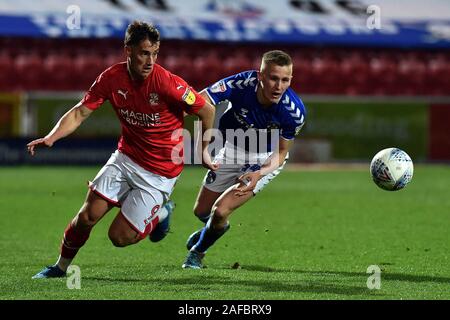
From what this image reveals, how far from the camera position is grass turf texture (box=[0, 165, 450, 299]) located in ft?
23.2

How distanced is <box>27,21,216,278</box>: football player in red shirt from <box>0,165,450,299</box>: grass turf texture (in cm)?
46

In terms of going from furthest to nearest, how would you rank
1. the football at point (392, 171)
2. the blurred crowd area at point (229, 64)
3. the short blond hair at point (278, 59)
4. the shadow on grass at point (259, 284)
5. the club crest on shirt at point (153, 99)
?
the blurred crowd area at point (229, 64)
the football at point (392, 171)
the short blond hair at point (278, 59)
the club crest on shirt at point (153, 99)
the shadow on grass at point (259, 284)

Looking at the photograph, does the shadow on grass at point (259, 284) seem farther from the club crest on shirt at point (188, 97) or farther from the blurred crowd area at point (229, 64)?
the blurred crowd area at point (229, 64)

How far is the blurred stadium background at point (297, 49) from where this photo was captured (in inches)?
1098

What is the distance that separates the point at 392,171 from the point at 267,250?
175 cm

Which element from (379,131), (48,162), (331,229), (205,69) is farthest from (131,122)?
(205,69)

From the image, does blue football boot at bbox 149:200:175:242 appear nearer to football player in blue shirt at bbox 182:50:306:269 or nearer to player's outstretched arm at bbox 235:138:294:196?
football player in blue shirt at bbox 182:50:306:269

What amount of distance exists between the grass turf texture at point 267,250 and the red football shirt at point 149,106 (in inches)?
40.3

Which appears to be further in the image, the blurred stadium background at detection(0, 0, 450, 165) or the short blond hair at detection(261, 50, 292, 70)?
the blurred stadium background at detection(0, 0, 450, 165)

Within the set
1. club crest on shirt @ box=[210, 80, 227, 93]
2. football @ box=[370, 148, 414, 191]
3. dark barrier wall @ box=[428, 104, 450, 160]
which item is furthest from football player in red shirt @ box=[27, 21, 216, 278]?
dark barrier wall @ box=[428, 104, 450, 160]

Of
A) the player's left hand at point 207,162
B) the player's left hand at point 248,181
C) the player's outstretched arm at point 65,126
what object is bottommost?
the player's left hand at point 248,181

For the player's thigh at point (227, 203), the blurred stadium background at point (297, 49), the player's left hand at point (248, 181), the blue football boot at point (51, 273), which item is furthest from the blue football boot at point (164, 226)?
the blurred stadium background at point (297, 49)

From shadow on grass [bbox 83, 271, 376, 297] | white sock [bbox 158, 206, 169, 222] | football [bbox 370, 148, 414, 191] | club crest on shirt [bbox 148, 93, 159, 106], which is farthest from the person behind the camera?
football [bbox 370, 148, 414, 191]

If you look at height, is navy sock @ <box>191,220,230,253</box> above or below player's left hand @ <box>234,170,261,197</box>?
below
